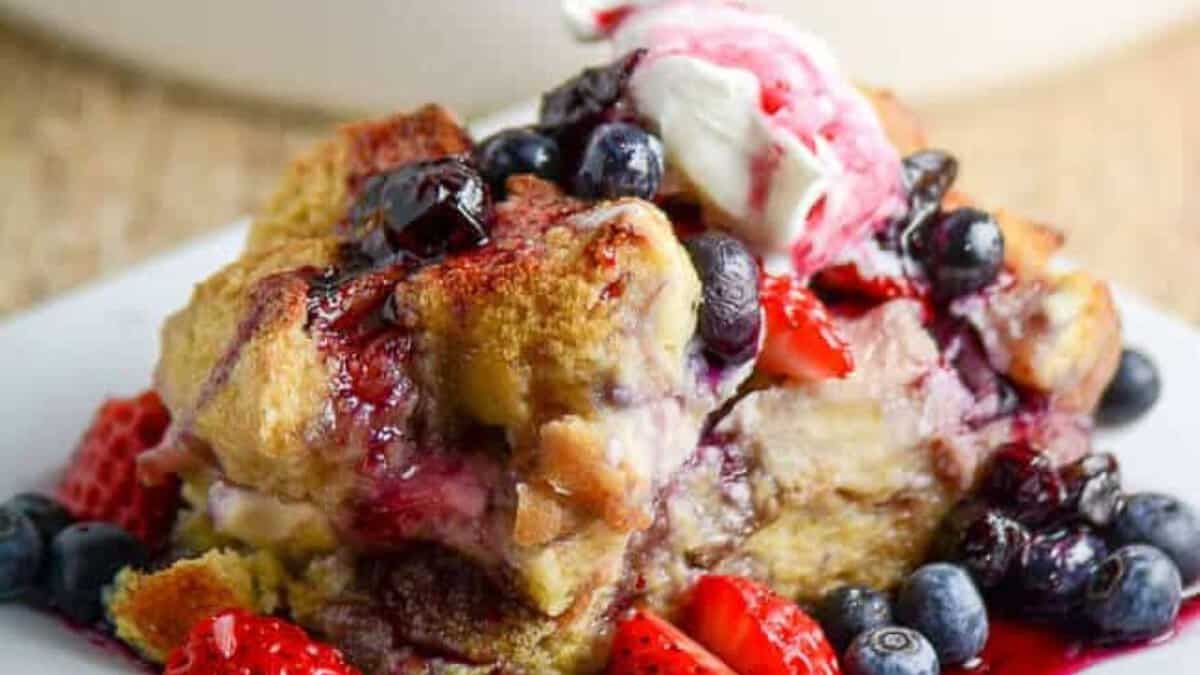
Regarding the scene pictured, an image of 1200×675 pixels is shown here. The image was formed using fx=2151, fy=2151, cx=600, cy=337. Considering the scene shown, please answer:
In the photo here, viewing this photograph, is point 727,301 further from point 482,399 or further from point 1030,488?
point 1030,488

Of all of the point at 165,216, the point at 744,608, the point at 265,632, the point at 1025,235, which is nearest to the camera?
the point at 265,632

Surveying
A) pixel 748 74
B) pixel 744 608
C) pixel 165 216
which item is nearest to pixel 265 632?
pixel 744 608

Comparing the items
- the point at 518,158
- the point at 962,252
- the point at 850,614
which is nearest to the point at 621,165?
the point at 518,158

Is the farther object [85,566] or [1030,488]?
[1030,488]

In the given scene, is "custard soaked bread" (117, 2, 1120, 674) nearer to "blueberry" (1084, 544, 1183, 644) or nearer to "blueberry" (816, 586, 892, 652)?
"blueberry" (816, 586, 892, 652)

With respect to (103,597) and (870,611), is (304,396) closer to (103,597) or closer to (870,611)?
(103,597)

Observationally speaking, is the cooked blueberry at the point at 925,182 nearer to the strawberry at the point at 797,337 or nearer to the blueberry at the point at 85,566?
the strawberry at the point at 797,337

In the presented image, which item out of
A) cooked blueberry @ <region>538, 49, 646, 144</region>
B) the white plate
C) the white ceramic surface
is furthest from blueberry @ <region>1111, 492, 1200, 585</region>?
the white ceramic surface

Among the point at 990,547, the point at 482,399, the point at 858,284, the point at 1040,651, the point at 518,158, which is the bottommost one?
the point at 1040,651
